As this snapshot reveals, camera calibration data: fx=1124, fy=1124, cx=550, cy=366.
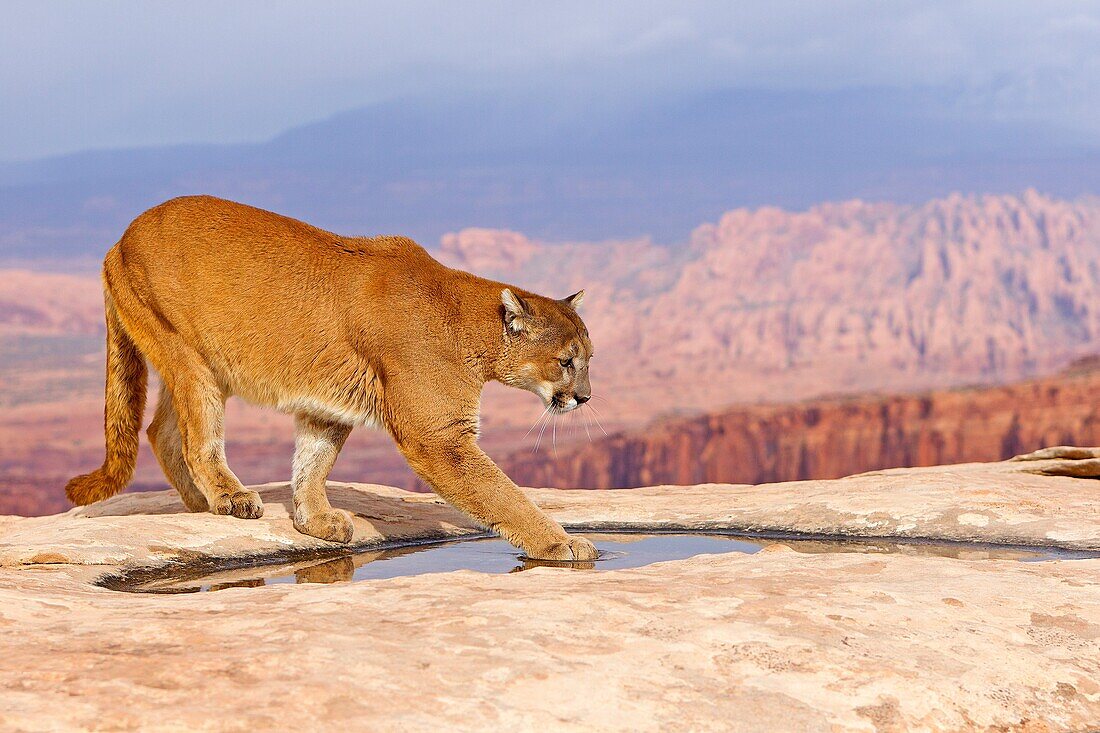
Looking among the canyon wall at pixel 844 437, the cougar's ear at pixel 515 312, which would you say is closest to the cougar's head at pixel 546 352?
the cougar's ear at pixel 515 312

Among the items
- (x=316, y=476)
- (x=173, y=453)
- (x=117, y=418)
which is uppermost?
(x=117, y=418)

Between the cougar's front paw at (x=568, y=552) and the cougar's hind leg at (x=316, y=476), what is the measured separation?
140 cm

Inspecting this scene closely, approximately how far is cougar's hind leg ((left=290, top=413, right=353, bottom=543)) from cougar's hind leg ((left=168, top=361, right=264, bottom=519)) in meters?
0.30

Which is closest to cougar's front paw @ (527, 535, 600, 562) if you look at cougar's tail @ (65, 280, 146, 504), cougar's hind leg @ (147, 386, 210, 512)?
cougar's hind leg @ (147, 386, 210, 512)

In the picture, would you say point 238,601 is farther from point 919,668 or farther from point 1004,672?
point 1004,672

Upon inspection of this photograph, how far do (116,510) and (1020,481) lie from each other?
6.76 meters

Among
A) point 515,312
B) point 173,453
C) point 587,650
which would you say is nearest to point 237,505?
point 173,453

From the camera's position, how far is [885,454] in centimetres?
4522

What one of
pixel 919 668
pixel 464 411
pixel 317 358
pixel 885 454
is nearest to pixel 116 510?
pixel 317 358

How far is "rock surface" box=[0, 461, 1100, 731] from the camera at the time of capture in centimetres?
315

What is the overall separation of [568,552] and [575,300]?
190 cm

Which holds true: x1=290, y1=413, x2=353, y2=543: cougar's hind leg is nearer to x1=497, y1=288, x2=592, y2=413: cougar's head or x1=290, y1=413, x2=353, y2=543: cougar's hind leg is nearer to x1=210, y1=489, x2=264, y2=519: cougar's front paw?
x1=210, y1=489, x2=264, y2=519: cougar's front paw

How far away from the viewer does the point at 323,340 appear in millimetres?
6824

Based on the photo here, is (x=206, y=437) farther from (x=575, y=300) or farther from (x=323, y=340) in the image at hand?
(x=575, y=300)
